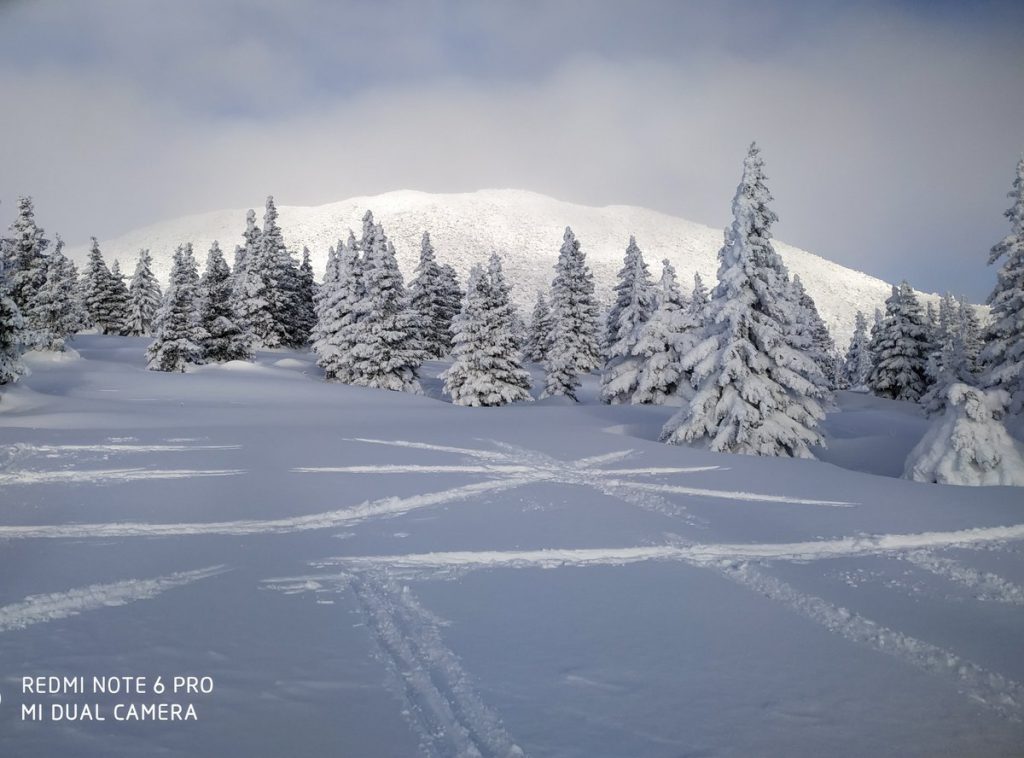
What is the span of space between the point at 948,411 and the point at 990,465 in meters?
1.56

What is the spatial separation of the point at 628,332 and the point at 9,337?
2722 cm

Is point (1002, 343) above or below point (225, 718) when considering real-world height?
above

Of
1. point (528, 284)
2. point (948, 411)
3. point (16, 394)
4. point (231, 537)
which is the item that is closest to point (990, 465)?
point (948, 411)

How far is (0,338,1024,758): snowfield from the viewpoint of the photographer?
12.5ft

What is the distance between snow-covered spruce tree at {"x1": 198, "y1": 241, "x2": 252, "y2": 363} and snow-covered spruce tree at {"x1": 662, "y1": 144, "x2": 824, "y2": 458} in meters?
32.4

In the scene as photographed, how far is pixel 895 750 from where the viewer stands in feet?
12.1

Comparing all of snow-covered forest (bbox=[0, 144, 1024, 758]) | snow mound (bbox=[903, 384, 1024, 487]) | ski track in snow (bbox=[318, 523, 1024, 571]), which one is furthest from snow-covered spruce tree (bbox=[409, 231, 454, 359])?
ski track in snow (bbox=[318, 523, 1024, 571])

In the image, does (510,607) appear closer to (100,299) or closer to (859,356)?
(100,299)

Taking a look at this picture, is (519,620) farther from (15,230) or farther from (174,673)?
(15,230)

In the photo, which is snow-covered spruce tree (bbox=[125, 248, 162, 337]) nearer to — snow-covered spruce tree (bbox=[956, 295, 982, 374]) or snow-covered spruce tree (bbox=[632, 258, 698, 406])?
snow-covered spruce tree (bbox=[632, 258, 698, 406])

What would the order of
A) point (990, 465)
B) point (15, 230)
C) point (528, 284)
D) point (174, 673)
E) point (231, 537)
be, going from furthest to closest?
1. point (528, 284)
2. point (15, 230)
3. point (990, 465)
4. point (231, 537)
5. point (174, 673)

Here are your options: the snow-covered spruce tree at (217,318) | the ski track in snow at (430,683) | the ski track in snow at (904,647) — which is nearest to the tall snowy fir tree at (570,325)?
the snow-covered spruce tree at (217,318)

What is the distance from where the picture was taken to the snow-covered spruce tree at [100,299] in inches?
2223

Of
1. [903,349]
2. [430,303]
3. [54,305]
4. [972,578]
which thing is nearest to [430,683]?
[972,578]
